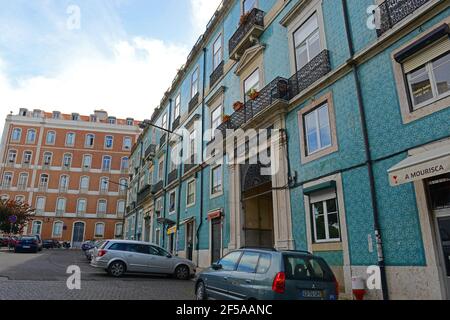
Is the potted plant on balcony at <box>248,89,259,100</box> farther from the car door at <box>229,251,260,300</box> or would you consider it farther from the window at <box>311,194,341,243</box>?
the car door at <box>229,251,260,300</box>

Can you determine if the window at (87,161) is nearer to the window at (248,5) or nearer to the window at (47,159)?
the window at (47,159)

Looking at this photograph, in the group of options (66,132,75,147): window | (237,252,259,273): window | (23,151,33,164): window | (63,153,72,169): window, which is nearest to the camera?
(237,252,259,273): window

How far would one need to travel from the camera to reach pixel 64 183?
172ft

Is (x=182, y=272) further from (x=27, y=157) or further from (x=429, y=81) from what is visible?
(x=27, y=157)

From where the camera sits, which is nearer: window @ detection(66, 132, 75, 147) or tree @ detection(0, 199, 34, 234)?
tree @ detection(0, 199, 34, 234)

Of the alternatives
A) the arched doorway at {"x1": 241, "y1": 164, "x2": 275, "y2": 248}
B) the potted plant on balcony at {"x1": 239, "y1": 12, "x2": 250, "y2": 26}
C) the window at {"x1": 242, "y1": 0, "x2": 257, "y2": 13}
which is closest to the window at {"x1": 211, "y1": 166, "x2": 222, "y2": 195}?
the arched doorway at {"x1": 241, "y1": 164, "x2": 275, "y2": 248}

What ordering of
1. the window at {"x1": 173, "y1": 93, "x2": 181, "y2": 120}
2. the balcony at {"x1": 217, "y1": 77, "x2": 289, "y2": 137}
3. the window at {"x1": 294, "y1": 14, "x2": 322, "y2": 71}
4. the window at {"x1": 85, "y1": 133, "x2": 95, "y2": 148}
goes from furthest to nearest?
1. the window at {"x1": 85, "y1": 133, "x2": 95, "y2": 148}
2. the window at {"x1": 173, "y1": 93, "x2": 181, "y2": 120}
3. the balcony at {"x1": 217, "y1": 77, "x2": 289, "y2": 137}
4. the window at {"x1": 294, "y1": 14, "x2": 322, "y2": 71}

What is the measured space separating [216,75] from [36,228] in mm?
41384

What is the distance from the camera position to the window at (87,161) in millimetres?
53769

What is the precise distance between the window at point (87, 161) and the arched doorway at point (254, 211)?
43.2m

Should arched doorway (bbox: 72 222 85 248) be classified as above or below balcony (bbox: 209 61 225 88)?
below

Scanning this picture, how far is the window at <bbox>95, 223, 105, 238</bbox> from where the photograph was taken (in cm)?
5138

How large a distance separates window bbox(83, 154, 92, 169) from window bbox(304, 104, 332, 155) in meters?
47.6
